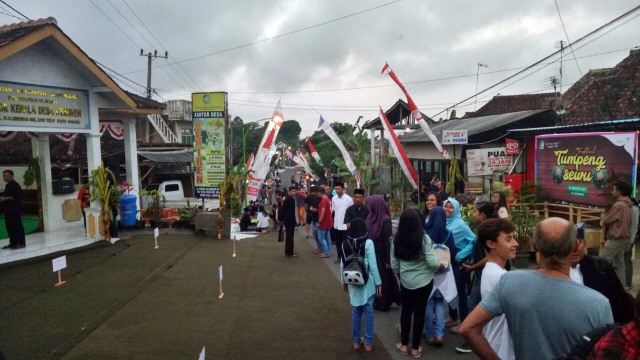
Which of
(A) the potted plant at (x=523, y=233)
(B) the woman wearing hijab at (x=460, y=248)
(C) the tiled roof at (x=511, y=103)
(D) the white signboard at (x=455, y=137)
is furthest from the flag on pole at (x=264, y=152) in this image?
(C) the tiled roof at (x=511, y=103)

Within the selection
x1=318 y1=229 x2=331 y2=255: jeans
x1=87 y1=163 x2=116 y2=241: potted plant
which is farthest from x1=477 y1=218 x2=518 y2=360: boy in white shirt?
x1=87 y1=163 x2=116 y2=241: potted plant

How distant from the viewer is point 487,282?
3637 millimetres

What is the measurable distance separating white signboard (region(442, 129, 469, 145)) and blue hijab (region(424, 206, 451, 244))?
9.37 meters

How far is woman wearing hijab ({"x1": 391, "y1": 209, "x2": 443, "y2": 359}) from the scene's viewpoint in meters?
4.91

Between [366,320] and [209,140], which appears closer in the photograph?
[366,320]

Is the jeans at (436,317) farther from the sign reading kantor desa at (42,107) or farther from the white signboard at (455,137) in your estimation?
the white signboard at (455,137)

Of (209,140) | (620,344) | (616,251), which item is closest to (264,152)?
(209,140)

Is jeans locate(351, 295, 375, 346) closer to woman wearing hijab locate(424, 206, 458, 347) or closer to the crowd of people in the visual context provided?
the crowd of people

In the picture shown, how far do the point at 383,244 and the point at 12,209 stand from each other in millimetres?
7716

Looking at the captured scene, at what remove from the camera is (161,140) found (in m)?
30.8

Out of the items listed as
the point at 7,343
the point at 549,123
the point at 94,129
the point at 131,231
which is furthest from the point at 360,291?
the point at 549,123

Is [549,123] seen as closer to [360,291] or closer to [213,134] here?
[213,134]

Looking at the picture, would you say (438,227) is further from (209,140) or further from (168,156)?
(168,156)

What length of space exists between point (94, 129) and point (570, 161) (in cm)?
1145
